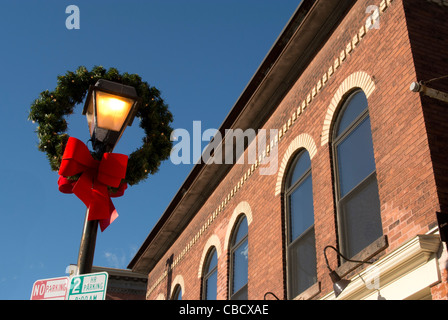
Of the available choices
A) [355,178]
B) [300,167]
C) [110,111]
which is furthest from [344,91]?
[110,111]

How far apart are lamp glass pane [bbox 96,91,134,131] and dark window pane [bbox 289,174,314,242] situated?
6127 millimetres

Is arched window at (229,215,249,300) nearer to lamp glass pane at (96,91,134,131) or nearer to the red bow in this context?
the red bow

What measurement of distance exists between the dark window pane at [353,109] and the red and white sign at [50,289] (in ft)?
21.0

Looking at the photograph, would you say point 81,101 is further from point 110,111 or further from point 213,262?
point 213,262

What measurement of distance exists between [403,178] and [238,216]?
695 centimetres

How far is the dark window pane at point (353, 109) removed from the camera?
31.0 feet

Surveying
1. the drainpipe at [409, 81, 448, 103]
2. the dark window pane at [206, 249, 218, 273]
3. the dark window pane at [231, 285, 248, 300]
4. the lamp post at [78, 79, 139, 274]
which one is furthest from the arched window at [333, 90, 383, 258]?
the dark window pane at [206, 249, 218, 273]

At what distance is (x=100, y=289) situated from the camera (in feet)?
13.5

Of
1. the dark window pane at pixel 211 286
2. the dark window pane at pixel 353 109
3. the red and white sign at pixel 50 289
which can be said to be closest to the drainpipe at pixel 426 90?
the dark window pane at pixel 353 109

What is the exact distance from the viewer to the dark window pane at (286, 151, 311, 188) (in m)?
11.2

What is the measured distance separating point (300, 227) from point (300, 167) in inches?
50.2

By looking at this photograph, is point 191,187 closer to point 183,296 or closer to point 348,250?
point 183,296

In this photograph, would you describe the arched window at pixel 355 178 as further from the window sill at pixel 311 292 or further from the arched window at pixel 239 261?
the arched window at pixel 239 261
